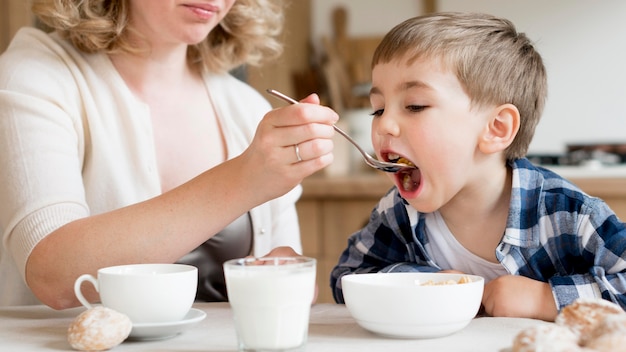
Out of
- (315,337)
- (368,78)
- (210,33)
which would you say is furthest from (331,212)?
(315,337)

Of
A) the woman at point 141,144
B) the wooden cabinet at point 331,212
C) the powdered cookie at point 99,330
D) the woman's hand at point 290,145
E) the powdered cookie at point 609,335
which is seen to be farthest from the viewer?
the wooden cabinet at point 331,212

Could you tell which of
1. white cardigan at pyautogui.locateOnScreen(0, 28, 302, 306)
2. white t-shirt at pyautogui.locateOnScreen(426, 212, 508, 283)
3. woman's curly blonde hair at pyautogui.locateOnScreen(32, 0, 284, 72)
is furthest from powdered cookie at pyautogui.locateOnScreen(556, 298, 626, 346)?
woman's curly blonde hair at pyautogui.locateOnScreen(32, 0, 284, 72)

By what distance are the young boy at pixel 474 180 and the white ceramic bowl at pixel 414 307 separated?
0.25m

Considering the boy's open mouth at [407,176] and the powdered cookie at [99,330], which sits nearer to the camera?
the powdered cookie at [99,330]

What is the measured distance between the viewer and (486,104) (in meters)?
1.37

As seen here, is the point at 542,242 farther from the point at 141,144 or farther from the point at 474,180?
the point at 141,144

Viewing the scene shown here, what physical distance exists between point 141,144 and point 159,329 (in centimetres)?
71

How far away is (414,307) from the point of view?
0.91 metres

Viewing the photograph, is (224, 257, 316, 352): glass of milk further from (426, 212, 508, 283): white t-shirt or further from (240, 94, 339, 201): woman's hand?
(426, 212, 508, 283): white t-shirt

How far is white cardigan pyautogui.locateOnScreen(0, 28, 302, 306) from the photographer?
1.31 meters

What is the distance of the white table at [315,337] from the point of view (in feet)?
Answer: 2.97

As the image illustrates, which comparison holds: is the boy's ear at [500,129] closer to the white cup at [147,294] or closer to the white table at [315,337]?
the white table at [315,337]

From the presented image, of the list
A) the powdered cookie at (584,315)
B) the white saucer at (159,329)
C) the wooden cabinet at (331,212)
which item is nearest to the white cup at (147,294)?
the white saucer at (159,329)

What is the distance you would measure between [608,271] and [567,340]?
1.66 ft
